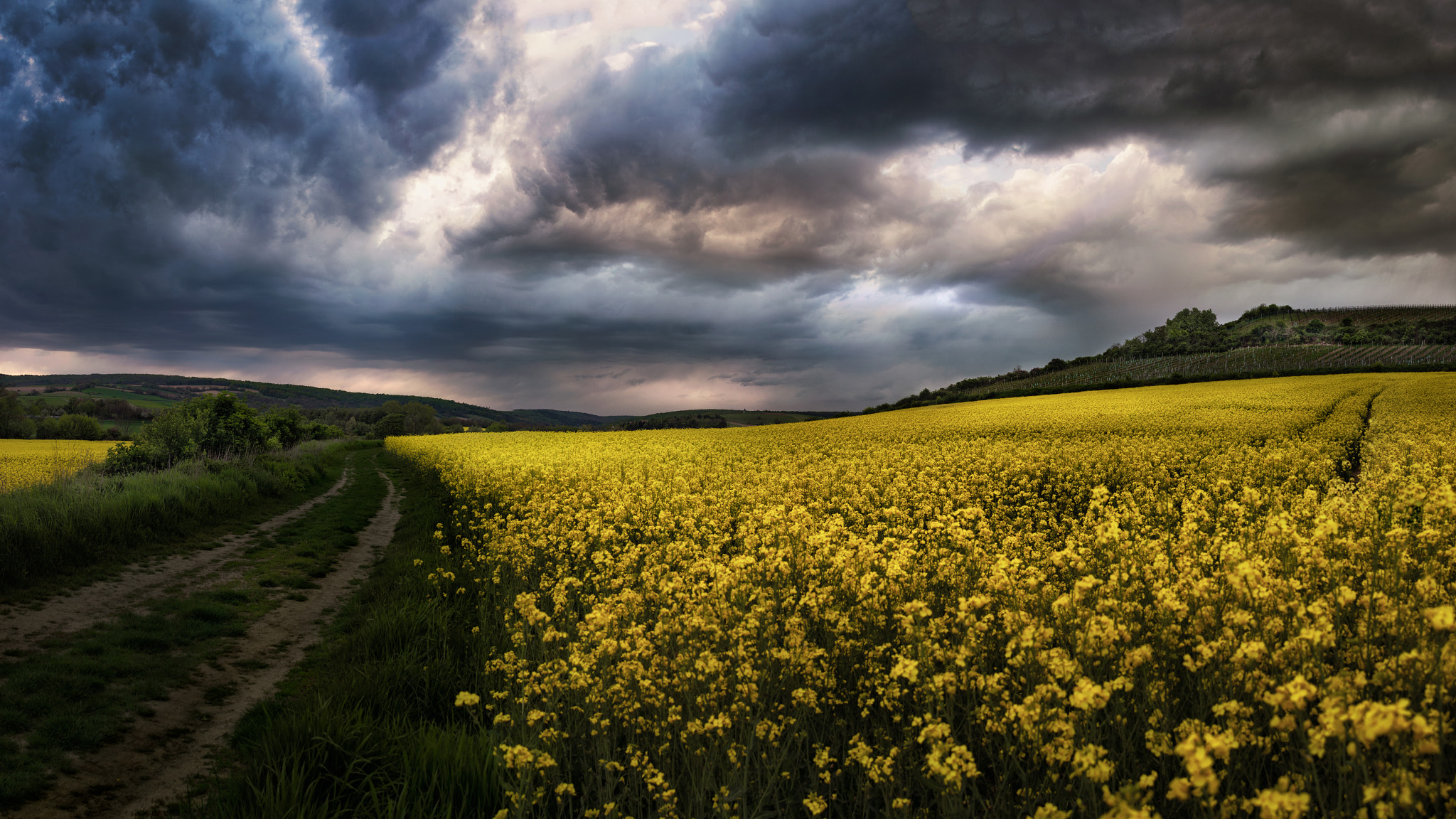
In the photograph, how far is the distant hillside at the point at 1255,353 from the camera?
232ft

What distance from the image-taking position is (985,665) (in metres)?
4.53

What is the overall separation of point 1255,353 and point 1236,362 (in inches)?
351

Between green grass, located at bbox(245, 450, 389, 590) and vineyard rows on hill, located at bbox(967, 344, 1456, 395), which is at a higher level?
vineyard rows on hill, located at bbox(967, 344, 1456, 395)

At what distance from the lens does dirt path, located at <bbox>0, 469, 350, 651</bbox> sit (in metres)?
8.25

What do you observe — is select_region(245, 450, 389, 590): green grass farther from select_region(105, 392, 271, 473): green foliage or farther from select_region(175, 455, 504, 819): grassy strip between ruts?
select_region(105, 392, 271, 473): green foliage

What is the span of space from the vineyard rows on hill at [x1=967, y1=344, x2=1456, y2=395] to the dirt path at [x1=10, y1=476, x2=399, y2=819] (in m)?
77.9

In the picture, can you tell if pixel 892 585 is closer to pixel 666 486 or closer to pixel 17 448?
pixel 666 486

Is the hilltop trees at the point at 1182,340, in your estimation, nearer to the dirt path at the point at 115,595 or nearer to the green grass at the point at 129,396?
the dirt path at the point at 115,595

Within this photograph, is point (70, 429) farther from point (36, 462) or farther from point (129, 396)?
point (129, 396)

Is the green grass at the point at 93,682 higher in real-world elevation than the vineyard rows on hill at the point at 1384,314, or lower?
lower

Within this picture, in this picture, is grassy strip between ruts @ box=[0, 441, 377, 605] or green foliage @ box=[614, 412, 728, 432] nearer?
grassy strip between ruts @ box=[0, 441, 377, 605]

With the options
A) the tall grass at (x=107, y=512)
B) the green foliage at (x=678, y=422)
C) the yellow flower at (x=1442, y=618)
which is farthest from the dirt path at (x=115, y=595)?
the green foliage at (x=678, y=422)

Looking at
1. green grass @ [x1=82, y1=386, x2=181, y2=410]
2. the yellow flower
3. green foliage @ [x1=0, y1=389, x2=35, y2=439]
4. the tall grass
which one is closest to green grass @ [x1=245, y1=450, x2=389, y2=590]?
the tall grass

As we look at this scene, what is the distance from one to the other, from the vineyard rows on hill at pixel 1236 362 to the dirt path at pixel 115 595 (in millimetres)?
77658
